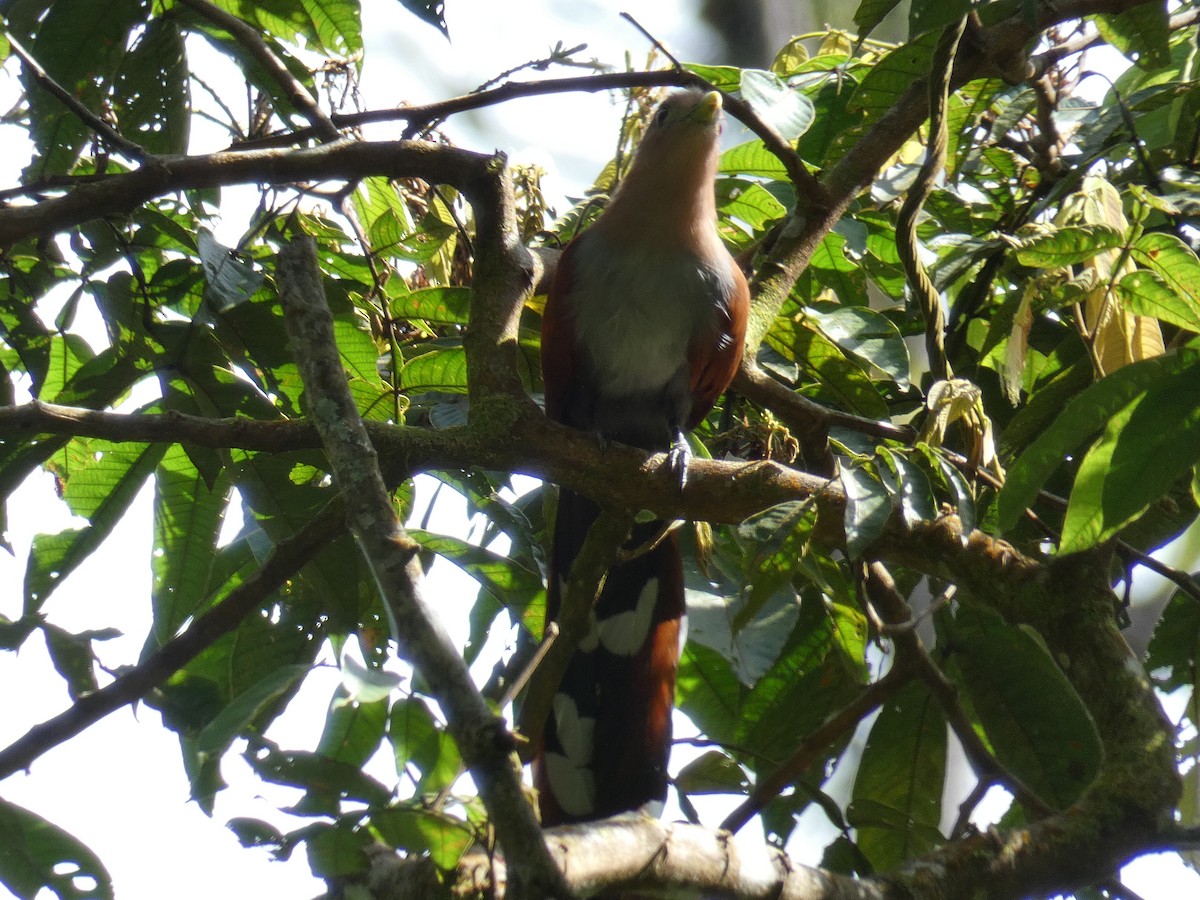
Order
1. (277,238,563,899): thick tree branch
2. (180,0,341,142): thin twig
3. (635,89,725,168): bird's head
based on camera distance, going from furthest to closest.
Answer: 1. (635,89,725,168): bird's head
2. (180,0,341,142): thin twig
3. (277,238,563,899): thick tree branch

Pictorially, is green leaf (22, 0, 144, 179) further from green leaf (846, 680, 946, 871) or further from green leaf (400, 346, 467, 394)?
green leaf (846, 680, 946, 871)

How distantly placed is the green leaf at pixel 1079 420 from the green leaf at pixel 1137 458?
1cm

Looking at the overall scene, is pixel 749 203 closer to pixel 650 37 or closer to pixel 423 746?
pixel 650 37

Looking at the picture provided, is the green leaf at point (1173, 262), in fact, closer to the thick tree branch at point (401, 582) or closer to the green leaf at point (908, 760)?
the green leaf at point (908, 760)

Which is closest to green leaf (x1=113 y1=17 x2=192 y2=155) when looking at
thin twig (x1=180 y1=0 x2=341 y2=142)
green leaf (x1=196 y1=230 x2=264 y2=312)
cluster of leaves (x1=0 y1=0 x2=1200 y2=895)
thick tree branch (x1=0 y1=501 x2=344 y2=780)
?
cluster of leaves (x1=0 y1=0 x2=1200 y2=895)

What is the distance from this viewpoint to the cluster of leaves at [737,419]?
1717 mm

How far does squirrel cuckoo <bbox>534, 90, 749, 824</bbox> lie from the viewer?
205cm

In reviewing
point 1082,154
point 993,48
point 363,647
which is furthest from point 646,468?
point 1082,154

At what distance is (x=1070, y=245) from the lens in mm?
1598

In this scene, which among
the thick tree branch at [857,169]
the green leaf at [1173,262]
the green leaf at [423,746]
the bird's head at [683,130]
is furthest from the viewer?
the bird's head at [683,130]

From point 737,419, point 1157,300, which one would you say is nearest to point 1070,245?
point 1157,300

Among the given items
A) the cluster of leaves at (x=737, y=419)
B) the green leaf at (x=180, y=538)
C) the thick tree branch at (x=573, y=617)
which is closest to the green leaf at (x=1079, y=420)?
the cluster of leaves at (x=737, y=419)

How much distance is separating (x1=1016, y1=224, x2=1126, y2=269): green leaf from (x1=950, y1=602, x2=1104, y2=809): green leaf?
2.05ft

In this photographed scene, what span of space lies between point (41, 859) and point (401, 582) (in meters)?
0.75
